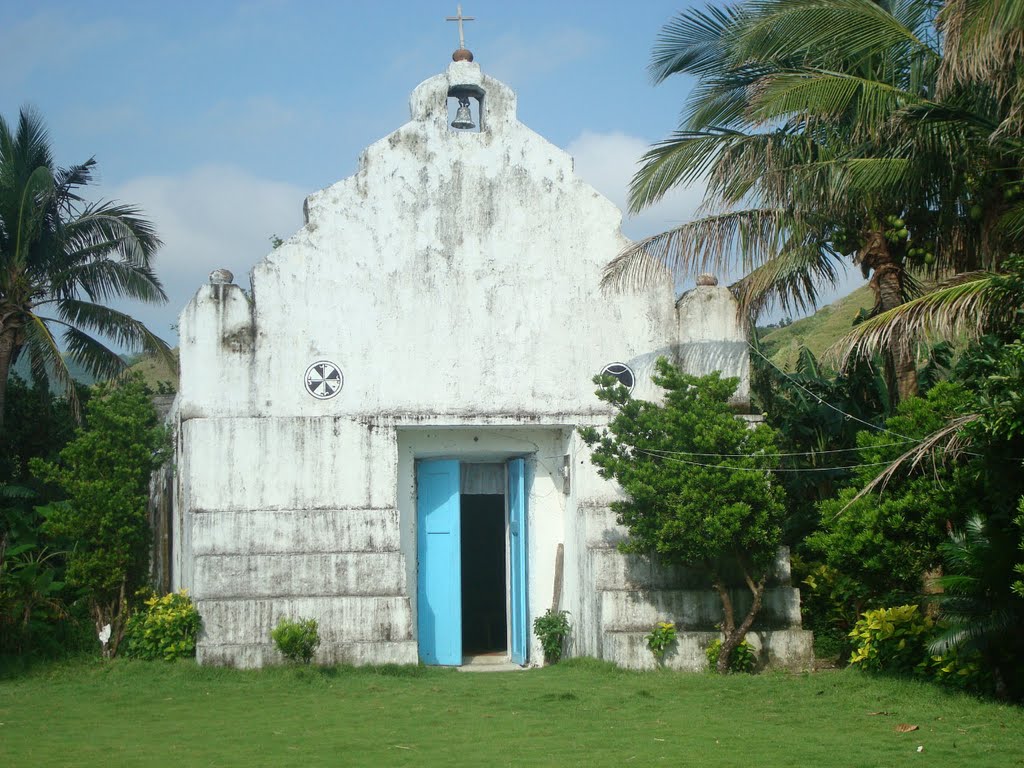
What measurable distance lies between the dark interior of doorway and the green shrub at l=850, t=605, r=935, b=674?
6.79m

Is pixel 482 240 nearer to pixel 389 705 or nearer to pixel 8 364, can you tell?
pixel 389 705

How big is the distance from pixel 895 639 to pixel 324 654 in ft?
19.3

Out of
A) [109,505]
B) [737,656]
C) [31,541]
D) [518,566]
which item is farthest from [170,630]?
[737,656]

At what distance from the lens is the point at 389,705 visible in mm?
10812

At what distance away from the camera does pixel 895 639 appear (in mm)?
11508

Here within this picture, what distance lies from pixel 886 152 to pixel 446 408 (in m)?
5.49

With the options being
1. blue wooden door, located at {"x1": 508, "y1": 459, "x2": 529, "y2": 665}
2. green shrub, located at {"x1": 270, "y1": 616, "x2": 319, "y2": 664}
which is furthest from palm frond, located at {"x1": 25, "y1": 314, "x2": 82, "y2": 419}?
blue wooden door, located at {"x1": 508, "y1": 459, "x2": 529, "y2": 665}

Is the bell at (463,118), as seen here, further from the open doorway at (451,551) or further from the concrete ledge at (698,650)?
the concrete ledge at (698,650)

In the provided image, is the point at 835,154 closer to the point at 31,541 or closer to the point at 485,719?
the point at 485,719

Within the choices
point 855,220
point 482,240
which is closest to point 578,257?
point 482,240

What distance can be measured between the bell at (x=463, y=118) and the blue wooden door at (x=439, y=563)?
13.4ft

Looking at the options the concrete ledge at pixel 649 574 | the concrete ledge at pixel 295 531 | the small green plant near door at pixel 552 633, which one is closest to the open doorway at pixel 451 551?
the small green plant near door at pixel 552 633

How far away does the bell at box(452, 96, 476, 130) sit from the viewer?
1433cm

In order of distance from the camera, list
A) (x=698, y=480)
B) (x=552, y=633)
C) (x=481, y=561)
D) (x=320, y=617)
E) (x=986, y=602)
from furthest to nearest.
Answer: (x=481, y=561) → (x=552, y=633) → (x=320, y=617) → (x=698, y=480) → (x=986, y=602)
